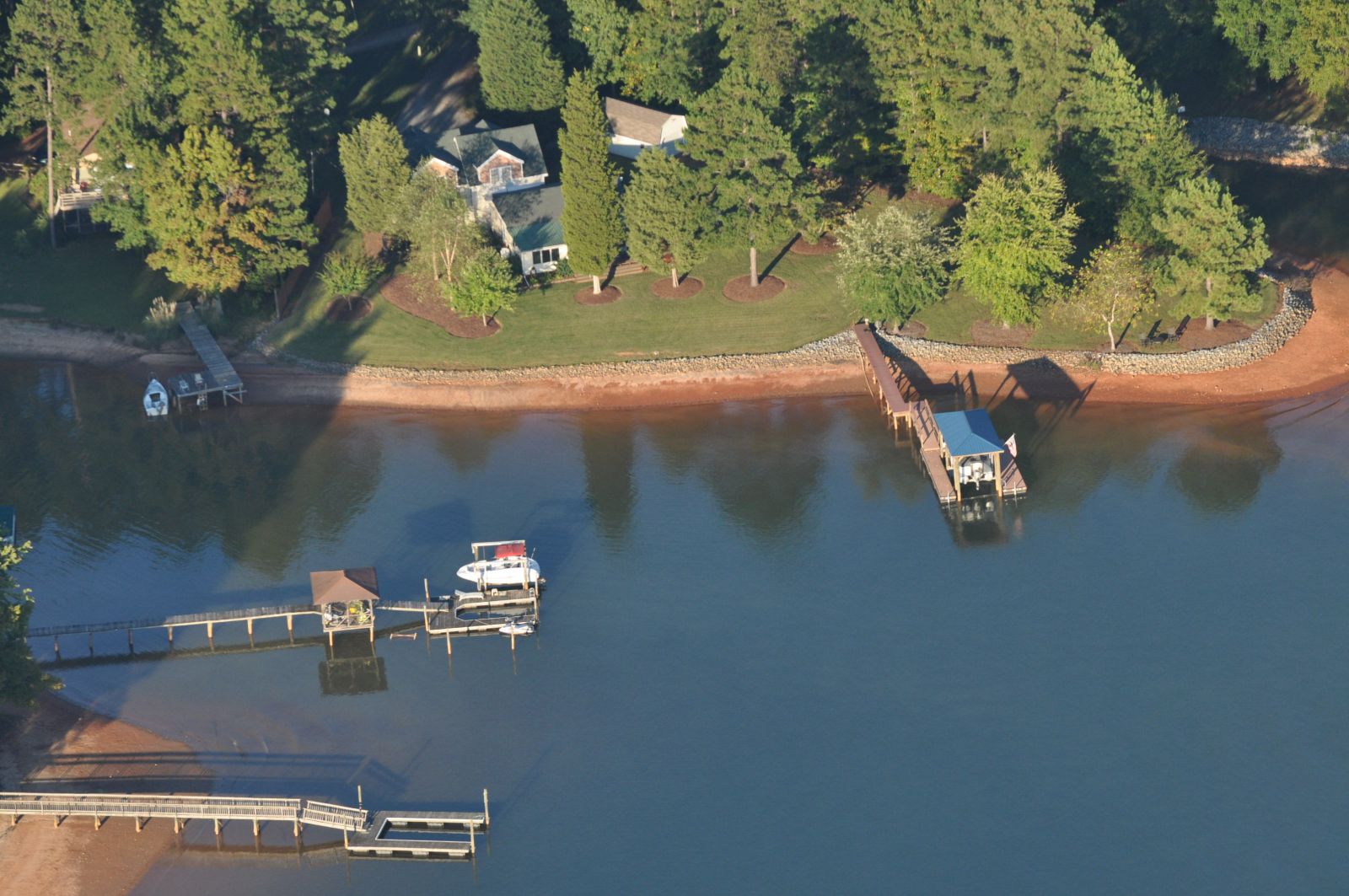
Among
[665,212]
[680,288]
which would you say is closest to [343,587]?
[665,212]

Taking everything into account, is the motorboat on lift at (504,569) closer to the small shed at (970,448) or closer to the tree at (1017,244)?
the small shed at (970,448)

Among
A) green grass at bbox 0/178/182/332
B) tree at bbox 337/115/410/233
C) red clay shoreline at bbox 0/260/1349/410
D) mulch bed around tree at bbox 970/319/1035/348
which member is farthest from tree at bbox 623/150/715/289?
green grass at bbox 0/178/182/332

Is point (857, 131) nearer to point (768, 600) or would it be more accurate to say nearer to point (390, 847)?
point (768, 600)

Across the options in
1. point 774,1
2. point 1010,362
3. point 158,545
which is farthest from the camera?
point 774,1

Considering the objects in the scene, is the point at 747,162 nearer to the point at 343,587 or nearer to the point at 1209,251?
the point at 1209,251

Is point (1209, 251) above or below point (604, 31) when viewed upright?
below

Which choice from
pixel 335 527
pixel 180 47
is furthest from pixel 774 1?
pixel 335 527

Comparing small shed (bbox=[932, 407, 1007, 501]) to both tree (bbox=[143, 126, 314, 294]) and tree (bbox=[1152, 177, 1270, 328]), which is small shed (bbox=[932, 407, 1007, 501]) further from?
tree (bbox=[143, 126, 314, 294])
